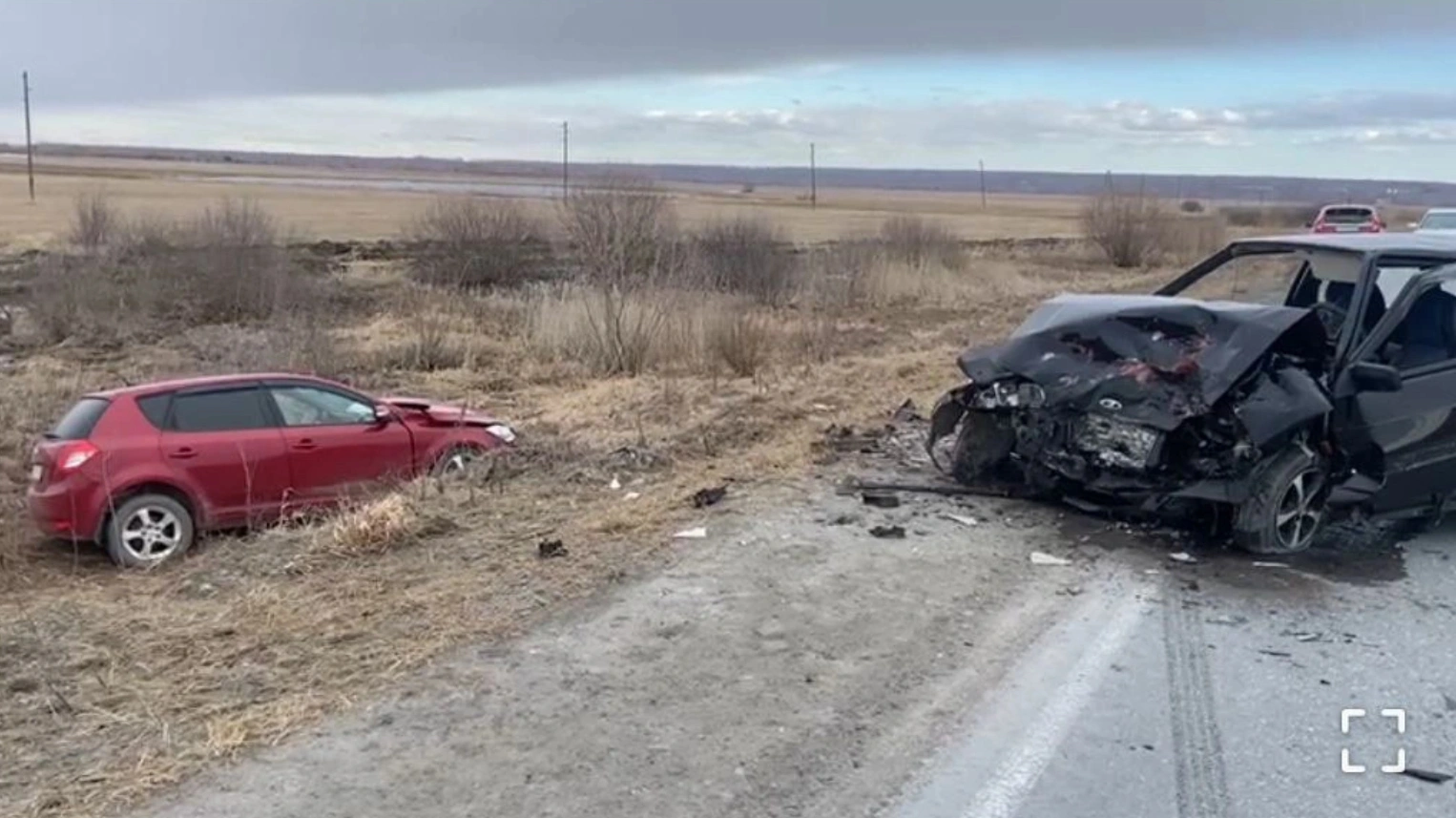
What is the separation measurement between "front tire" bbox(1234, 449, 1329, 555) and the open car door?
270mm

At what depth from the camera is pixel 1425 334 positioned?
27.1 ft

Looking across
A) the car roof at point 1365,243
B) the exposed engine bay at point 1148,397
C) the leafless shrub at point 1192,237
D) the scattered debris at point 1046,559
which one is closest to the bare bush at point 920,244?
the leafless shrub at point 1192,237

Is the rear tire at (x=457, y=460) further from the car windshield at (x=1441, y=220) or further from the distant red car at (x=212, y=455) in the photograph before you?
the car windshield at (x=1441, y=220)

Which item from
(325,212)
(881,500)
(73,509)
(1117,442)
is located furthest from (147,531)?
(325,212)

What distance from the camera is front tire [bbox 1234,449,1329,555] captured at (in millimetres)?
7395

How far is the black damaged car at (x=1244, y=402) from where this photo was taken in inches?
293

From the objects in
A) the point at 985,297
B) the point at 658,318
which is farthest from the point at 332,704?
the point at 985,297

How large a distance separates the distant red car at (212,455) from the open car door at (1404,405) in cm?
647

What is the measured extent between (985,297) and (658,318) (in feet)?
50.5

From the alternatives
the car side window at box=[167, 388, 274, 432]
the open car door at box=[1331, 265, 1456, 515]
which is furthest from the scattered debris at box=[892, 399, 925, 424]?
the car side window at box=[167, 388, 274, 432]

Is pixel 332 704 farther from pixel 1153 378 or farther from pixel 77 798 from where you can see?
pixel 1153 378

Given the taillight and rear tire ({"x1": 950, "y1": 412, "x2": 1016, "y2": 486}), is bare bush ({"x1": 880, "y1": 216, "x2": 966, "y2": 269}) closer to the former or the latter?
the taillight

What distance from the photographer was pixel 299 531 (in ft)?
28.8

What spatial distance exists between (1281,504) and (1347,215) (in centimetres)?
3368
